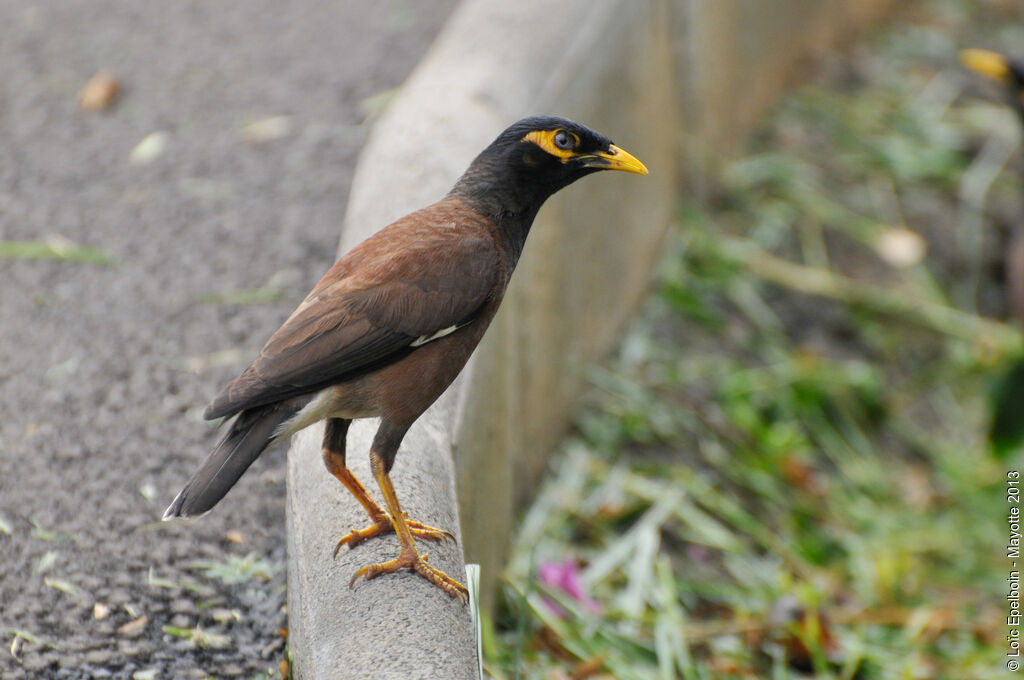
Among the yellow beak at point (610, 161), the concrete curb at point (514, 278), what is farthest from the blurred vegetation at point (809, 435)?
the yellow beak at point (610, 161)

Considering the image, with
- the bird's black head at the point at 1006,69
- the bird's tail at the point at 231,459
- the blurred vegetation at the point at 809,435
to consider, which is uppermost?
the bird's tail at the point at 231,459

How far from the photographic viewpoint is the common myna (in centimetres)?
229

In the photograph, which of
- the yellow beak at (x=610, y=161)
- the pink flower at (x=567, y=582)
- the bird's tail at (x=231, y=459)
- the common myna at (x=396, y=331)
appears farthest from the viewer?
the pink flower at (x=567, y=582)

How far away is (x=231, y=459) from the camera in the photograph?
219cm

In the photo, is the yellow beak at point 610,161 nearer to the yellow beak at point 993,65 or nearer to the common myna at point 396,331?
the common myna at point 396,331

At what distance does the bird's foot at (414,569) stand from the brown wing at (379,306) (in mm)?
383

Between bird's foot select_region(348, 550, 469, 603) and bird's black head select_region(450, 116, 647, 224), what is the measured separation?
795 millimetres

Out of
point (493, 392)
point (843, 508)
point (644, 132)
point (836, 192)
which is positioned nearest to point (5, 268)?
point (493, 392)

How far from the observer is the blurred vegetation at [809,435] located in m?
3.76

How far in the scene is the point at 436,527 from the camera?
2572mm

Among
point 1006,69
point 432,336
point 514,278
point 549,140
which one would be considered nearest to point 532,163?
point 549,140

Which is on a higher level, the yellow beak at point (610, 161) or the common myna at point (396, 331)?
the yellow beak at point (610, 161)

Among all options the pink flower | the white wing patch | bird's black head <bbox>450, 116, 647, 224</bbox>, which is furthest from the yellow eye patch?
the pink flower

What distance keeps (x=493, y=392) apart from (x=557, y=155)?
98 cm
